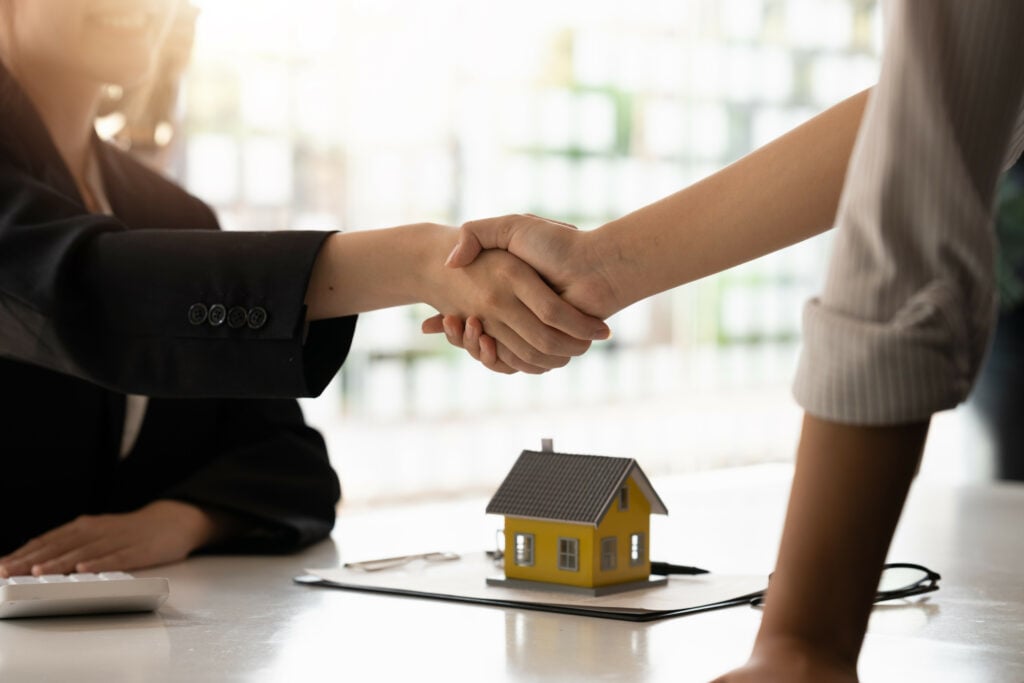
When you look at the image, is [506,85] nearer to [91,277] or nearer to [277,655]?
[91,277]

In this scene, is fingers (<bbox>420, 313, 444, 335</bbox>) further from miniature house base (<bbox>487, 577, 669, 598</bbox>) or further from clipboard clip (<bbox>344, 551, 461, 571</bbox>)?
miniature house base (<bbox>487, 577, 669, 598</bbox>)

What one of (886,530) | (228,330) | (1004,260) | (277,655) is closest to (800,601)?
(886,530)

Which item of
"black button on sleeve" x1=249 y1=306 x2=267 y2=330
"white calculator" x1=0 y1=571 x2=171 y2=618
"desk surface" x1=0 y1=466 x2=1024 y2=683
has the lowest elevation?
"desk surface" x1=0 y1=466 x2=1024 y2=683

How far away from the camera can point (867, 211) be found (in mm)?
573

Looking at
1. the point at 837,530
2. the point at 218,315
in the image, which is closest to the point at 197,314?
the point at 218,315

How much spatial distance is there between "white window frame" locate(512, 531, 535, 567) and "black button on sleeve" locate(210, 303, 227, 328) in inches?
12.9

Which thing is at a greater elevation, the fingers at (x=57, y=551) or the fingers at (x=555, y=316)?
the fingers at (x=555, y=316)

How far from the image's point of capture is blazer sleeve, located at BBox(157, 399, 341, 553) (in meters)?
1.29

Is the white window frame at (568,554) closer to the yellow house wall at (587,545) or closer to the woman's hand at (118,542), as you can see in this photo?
the yellow house wall at (587,545)

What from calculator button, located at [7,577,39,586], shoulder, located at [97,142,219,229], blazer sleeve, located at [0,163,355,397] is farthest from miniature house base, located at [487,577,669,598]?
shoulder, located at [97,142,219,229]

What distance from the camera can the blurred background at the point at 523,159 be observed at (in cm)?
416

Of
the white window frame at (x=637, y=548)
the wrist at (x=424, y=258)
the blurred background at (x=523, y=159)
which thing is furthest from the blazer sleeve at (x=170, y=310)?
the blurred background at (x=523, y=159)

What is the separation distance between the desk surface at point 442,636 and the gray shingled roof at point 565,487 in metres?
0.09

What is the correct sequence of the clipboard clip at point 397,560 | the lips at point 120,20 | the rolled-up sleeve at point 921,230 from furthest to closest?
the lips at point 120,20 → the clipboard clip at point 397,560 → the rolled-up sleeve at point 921,230
